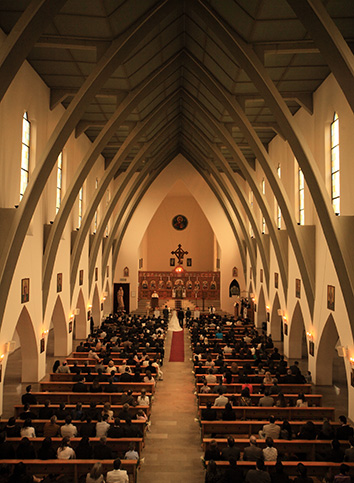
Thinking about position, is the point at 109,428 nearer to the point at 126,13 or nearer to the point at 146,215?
the point at 126,13

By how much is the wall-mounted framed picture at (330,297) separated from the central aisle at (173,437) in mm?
5584

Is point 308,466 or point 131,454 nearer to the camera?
point 308,466

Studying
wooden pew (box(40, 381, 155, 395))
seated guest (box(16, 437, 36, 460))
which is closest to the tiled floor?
wooden pew (box(40, 381, 155, 395))

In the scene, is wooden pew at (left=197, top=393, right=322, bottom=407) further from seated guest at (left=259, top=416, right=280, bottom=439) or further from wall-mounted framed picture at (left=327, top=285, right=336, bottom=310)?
wall-mounted framed picture at (left=327, top=285, right=336, bottom=310)

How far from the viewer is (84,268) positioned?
24.2 meters

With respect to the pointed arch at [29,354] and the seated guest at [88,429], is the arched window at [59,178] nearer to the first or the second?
the pointed arch at [29,354]

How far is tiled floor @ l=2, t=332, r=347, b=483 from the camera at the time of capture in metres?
10.1

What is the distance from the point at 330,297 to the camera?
15.3 metres

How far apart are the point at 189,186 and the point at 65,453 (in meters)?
28.5

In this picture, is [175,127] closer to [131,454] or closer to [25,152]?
[25,152]

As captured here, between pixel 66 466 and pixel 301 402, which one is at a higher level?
pixel 301 402

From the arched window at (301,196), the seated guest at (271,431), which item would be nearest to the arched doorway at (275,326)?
the arched window at (301,196)

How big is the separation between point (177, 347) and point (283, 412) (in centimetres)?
1186

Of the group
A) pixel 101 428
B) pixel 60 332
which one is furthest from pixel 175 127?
pixel 101 428
